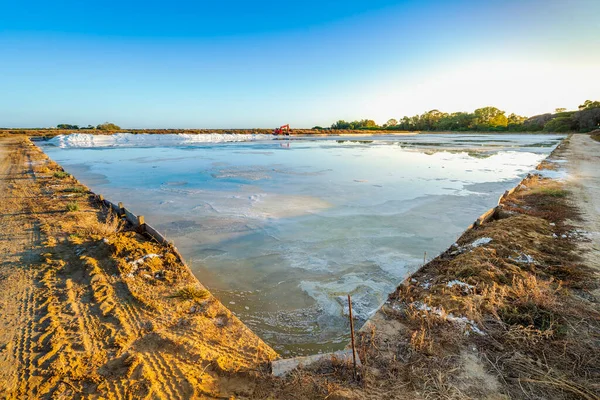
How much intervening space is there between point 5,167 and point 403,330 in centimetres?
1815

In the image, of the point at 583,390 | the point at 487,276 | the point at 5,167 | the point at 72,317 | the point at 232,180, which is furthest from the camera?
the point at 5,167

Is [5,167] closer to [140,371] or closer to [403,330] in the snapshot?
[140,371]

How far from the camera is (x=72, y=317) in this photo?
310 centimetres

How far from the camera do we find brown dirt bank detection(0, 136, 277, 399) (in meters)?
2.32

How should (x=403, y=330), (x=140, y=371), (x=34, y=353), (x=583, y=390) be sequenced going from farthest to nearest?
(x=403, y=330)
(x=34, y=353)
(x=140, y=371)
(x=583, y=390)

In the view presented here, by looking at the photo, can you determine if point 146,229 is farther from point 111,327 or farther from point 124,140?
point 124,140

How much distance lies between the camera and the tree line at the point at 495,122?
207 ft

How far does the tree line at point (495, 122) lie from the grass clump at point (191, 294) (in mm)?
83365

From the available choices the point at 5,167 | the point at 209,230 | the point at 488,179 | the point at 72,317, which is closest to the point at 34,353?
the point at 72,317

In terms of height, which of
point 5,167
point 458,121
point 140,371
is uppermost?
point 458,121

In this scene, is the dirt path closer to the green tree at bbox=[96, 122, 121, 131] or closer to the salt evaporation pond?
the salt evaporation pond

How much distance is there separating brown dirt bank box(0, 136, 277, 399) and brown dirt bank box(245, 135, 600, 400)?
63 cm

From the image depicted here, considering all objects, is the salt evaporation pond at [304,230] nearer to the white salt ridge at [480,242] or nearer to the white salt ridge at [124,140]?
the white salt ridge at [480,242]

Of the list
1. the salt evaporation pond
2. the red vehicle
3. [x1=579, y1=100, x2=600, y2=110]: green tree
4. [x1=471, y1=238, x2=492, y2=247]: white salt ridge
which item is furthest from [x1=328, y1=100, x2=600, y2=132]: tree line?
[x1=471, y1=238, x2=492, y2=247]: white salt ridge
